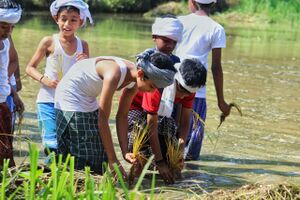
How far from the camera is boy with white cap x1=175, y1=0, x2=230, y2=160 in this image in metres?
5.89

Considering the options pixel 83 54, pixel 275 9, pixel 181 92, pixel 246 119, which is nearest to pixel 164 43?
pixel 181 92

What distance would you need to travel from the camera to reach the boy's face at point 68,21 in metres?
5.27

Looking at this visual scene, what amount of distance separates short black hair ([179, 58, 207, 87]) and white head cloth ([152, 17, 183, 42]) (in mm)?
386

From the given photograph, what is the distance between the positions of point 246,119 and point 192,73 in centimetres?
407

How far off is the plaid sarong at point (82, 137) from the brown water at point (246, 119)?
372mm

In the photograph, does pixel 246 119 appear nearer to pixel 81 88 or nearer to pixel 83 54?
pixel 83 54

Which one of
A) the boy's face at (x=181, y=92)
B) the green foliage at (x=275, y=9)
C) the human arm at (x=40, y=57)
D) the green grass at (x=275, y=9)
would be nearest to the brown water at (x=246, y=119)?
the human arm at (x=40, y=57)

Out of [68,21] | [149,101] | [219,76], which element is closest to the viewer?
[149,101]

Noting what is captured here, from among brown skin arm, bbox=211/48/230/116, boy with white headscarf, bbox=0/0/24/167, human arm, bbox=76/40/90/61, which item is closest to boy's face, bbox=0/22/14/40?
boy with white headscarf, bbox=0/0/24/167

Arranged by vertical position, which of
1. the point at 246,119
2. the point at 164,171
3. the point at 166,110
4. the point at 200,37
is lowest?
the point at 246,119

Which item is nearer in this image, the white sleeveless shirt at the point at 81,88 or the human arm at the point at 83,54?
the white sleeveless shirt at the point at 81,88

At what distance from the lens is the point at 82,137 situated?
15.2ft

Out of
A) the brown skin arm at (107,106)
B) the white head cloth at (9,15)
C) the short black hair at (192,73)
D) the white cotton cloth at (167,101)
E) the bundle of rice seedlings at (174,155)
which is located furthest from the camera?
the bundle of rice seedlings at (174,155)

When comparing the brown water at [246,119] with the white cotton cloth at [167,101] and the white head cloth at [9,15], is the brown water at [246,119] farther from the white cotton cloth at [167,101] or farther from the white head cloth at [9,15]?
the white head cloth at [9,15]
